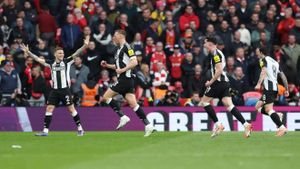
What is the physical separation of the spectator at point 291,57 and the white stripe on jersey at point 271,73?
7323 millimetres

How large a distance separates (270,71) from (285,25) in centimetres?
Result: 848

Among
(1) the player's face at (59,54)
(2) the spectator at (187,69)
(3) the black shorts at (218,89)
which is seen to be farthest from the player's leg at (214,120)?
(2) the spectator at (187,69)

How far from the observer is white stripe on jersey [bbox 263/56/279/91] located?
67.4ft

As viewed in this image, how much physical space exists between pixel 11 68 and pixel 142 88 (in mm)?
4015

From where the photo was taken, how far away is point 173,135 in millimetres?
21594

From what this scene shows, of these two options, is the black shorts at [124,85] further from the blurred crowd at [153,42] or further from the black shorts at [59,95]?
the blurred crowd at [153,42]

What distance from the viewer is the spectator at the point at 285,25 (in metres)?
28.7

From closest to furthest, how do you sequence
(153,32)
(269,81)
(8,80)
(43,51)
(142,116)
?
1. (269,81)
2. (142,116)
3. (8,80)
4. (43,51)
5. (153,32)

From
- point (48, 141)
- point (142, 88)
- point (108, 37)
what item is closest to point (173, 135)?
point (48, 141)

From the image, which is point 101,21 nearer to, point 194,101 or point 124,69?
point 194,101

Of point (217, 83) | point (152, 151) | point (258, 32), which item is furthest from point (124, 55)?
point (258, 32)

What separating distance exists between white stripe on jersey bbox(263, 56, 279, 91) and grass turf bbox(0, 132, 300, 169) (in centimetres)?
116

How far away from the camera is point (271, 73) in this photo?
20.6 m

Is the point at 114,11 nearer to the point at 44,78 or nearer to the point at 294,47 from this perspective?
the point at 44,78
